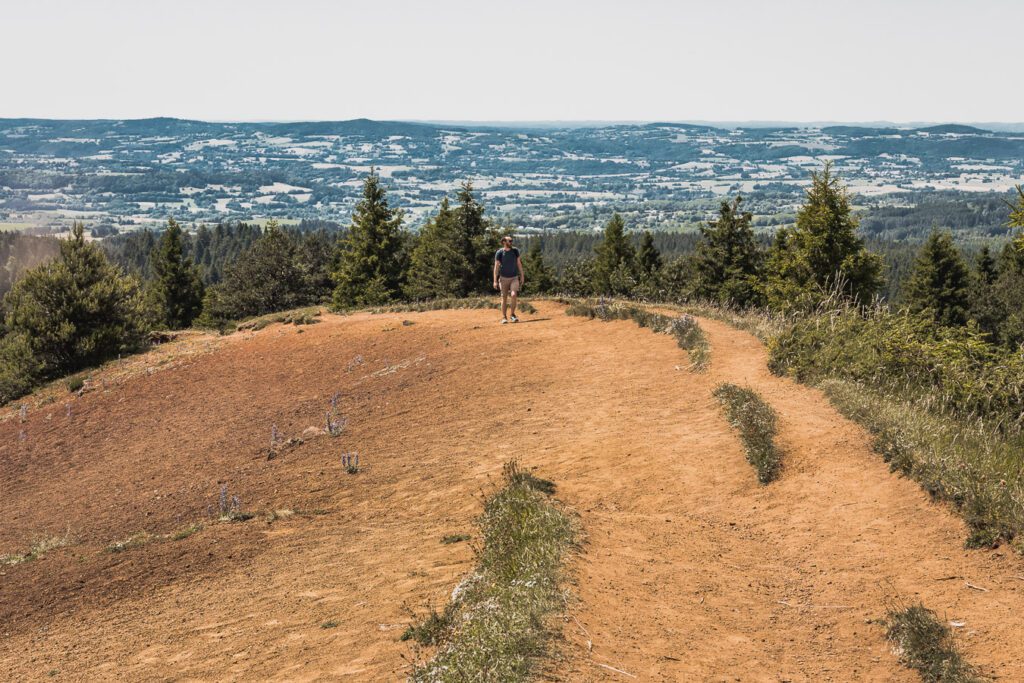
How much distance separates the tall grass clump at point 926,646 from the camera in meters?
6.06

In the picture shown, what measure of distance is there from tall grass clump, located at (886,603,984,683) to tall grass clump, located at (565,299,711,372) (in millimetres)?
8950

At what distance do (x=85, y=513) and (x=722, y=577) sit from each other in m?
11.0

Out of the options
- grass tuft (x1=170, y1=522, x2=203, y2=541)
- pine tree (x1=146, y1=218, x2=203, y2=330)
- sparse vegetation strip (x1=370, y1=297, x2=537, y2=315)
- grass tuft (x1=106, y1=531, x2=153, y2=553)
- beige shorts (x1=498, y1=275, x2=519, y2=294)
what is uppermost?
beige shorts (x1=498, y1=275, x2=519, y2=294)

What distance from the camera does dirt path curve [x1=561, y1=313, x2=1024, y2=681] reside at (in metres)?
6.55

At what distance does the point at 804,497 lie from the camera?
9.88 m

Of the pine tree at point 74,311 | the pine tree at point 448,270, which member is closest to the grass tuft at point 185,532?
the pine tree at point 74,311

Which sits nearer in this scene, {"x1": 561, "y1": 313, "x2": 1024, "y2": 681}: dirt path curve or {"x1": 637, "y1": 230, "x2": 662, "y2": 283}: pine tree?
{"x1": 561, "y1": 313, "x2": 1024, "y2": 681}: dirt path curve

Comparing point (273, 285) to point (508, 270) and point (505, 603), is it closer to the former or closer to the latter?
point (508, 270)

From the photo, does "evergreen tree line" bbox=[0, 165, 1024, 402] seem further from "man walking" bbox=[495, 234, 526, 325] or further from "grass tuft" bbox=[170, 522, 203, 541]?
"grass tuft" bbox=[170, 522, 203, 541]

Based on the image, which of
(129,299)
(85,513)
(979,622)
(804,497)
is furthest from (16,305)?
(979,622)

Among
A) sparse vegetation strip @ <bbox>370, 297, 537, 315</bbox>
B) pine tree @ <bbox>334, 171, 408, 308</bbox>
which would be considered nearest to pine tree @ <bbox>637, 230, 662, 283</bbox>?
pine tree @ <bbox>334, 171, 408, 308</bbox>

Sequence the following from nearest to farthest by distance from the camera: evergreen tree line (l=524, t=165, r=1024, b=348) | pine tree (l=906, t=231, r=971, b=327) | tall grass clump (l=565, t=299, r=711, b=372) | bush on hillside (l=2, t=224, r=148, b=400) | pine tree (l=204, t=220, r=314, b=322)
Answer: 1. tall grass clump (l=565, t=299, r=711, b=372)
2. bush on hillside (l=2, t=224, r=148, b=400)
3. evergreen tree line (l=524, t=165, r=1024, b=348)
4. pine tree (l=906, t=231, r=971, b=327)
5. pine tree (l=204, t=220, r=314, b=322)

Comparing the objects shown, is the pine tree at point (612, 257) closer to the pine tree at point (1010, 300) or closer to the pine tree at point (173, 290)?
the pine tree at point (1010, 300)

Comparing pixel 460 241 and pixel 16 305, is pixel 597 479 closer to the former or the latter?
pixel 16 305
